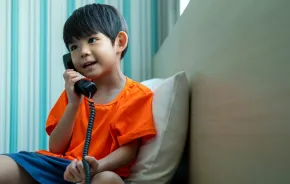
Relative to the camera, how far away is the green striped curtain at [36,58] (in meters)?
1.82

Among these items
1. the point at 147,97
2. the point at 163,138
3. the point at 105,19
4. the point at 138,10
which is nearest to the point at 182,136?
the point at 163,138

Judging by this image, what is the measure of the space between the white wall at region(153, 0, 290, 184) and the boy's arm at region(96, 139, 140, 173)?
16 cm

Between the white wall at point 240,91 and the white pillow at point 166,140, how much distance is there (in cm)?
3

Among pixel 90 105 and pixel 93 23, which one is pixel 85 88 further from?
pixel 93 23

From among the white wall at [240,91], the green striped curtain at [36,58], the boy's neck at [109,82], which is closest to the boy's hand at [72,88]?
the boy's neck at [109,82]

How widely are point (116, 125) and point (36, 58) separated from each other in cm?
111

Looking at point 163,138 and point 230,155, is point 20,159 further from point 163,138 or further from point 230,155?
point 230,155

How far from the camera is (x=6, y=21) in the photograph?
183cm

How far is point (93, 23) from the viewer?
3.21ft

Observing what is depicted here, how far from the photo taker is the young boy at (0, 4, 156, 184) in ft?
2.81

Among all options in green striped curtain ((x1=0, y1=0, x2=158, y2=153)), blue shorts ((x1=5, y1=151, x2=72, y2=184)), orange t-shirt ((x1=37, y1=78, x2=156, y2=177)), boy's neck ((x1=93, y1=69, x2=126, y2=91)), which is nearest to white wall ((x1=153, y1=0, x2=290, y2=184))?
orange t-shirt ((x1=37, y1=78, x2=156, y2=177))

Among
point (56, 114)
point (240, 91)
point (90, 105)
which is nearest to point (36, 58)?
point (56, 114)

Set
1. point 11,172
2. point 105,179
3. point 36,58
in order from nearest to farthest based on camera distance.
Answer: point 105,179, point 11,172, point 36,58

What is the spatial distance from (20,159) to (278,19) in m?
0.70
